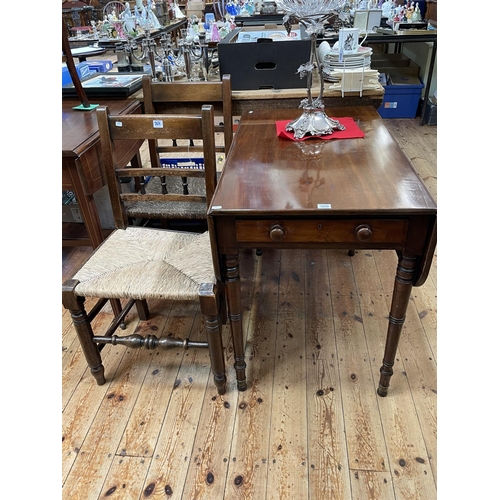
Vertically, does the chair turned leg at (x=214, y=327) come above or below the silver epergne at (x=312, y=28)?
below

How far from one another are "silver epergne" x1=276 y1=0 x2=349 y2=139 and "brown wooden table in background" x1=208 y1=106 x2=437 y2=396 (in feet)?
0.50

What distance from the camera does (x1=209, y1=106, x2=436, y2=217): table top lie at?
103 centimetres

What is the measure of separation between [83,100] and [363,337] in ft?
5.41

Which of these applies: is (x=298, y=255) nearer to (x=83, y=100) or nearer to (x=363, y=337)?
(x=363, y=337)

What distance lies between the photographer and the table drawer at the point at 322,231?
1047mm

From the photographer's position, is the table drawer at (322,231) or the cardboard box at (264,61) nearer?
the table drawer at (322,231)

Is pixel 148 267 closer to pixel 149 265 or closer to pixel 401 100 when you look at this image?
pixel 149 265

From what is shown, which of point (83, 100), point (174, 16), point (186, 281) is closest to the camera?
point (186, 281)

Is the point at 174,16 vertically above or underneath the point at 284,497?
above

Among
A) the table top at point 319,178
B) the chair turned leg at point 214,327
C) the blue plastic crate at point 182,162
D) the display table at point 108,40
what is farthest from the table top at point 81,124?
the display table at point 108,40

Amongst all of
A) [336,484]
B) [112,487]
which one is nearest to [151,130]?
[112,487]

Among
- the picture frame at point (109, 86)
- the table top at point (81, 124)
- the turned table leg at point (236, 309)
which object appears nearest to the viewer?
the turned table leg at point (236, 309)

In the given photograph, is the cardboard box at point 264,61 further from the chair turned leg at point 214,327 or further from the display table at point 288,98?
the chair turned leg at point 214,327

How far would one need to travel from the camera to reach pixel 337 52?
1.79 meters
